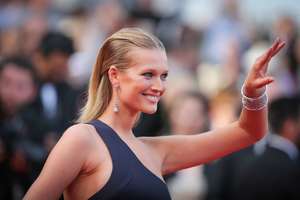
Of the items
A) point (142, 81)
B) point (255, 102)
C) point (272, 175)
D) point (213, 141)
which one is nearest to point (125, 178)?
point (142, 81)

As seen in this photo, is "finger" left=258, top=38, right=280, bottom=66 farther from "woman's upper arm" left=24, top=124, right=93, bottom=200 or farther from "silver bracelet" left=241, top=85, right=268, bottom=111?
"woman's upper arm" left=24, top=124, right=93, bottom=200

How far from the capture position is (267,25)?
1407 cm

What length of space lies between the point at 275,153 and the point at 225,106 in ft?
12.6

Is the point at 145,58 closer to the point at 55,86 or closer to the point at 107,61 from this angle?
the point at 107,61

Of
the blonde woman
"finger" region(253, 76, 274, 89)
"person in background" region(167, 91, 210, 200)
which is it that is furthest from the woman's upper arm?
"person in background" region(167, 91, 210, 200)

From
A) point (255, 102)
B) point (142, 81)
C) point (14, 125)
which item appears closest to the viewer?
point (142, 81)

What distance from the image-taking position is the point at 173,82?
440 inches

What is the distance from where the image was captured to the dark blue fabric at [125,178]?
4.62 m

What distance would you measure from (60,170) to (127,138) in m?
0.53

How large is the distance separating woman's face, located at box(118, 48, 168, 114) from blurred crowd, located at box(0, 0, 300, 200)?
6.68ft

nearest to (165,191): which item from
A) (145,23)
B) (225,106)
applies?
(225,106)

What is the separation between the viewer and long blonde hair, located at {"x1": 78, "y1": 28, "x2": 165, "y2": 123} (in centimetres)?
491

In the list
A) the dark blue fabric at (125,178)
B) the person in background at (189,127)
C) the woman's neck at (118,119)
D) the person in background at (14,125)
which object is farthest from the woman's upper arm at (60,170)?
the person in background at (189,127)

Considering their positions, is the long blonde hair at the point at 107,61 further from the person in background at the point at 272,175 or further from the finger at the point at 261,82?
the person in background at the point at 272,175
